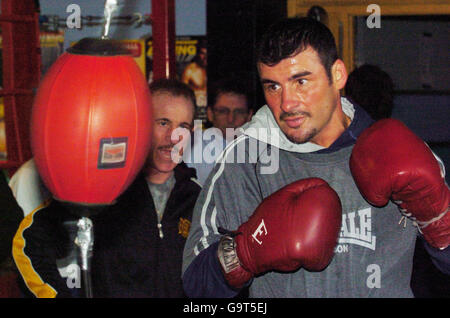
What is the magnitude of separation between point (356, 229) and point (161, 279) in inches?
29.9

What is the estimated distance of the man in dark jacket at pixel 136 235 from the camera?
6.63ft

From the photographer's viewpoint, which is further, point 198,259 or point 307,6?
point 307,6

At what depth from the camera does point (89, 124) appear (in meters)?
1.24

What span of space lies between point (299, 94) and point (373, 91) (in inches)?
50.9

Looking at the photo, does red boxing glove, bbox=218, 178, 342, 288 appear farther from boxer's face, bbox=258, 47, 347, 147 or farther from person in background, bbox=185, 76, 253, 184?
person in background, bbox=185, 76, 253, 184

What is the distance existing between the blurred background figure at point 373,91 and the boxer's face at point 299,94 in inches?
45.9

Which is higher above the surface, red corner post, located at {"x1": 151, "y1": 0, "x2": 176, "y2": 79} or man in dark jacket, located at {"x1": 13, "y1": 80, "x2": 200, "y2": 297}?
red corner post, located at {"x1": 151, "y1": 0, "x2": 176, "y2": 79}

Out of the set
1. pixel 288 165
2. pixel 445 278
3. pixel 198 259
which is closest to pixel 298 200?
pixel 288 165

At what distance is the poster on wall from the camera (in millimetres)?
5227

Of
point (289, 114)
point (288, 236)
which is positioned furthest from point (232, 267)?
point (289, 114)

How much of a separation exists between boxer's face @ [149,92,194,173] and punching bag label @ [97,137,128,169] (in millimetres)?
971

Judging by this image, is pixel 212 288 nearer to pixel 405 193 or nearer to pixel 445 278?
pixel 405 193

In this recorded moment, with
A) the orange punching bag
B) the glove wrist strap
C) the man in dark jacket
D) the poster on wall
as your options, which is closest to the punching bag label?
the orange punching bag

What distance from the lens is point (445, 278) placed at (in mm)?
3537
